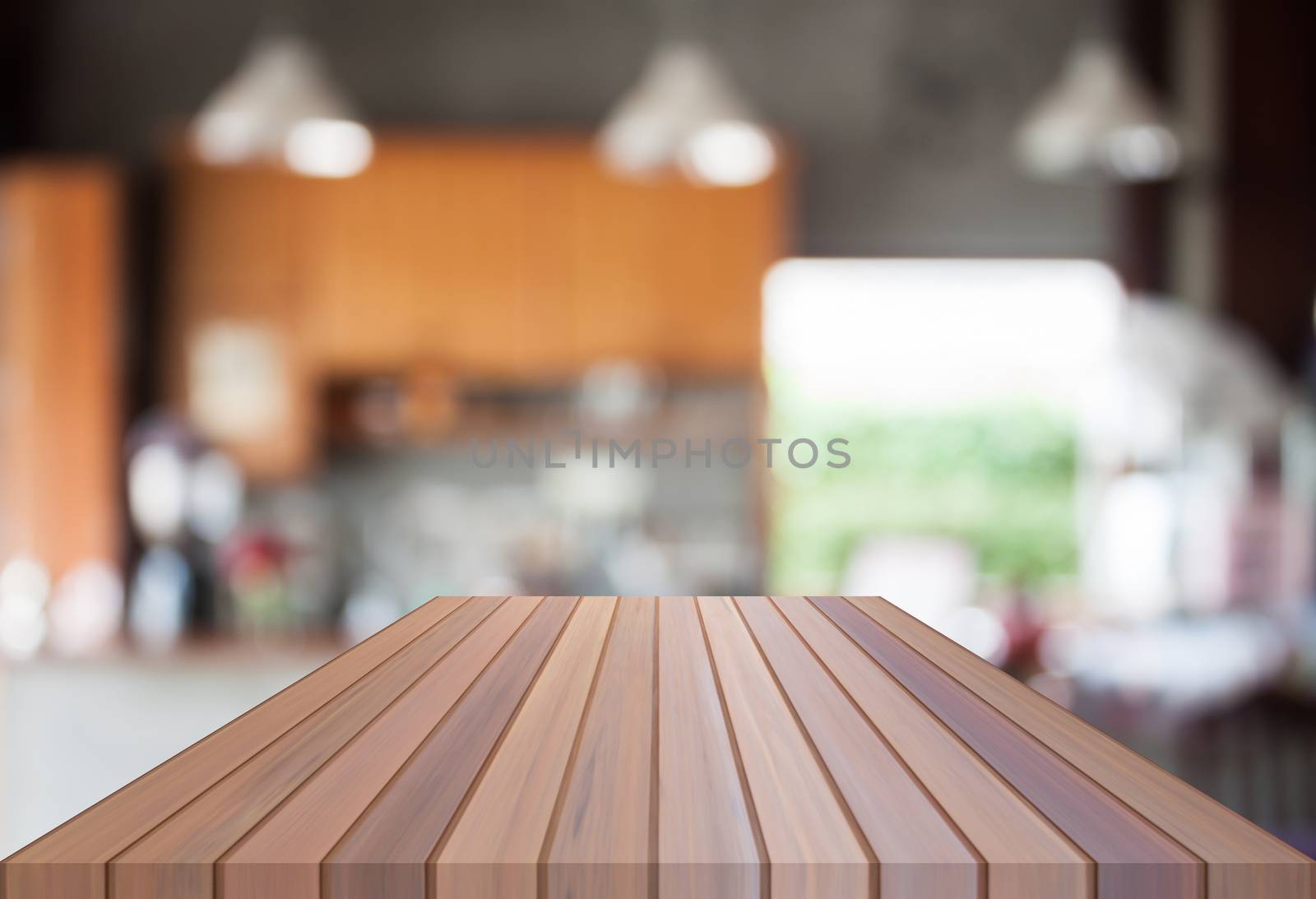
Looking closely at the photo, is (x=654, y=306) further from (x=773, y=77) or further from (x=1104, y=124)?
(x=1104, y=124)

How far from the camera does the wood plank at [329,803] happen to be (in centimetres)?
20

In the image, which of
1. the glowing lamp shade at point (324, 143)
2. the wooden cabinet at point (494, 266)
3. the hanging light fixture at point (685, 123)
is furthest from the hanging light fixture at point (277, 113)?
the wooden cabinet at point (494, 266)

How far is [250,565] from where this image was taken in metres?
2.56

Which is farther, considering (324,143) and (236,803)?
(324,143)

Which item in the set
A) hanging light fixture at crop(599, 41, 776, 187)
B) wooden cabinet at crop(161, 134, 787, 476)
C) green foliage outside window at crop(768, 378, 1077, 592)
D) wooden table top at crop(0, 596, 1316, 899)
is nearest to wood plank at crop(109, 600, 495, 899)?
wooden table top at crop(0, 596, 1316, 899)

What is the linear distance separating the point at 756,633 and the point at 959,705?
66mm

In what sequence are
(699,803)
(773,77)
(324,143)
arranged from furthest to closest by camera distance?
(773,77) < (324,143) < (699,803)

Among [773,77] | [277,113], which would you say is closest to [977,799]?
[277,113]

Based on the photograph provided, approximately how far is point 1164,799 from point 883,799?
6cm

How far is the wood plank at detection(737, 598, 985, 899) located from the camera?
203 millimetres

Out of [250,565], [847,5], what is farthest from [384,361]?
[847,5]

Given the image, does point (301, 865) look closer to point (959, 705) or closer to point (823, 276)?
point (959, 705)

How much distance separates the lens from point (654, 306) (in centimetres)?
411

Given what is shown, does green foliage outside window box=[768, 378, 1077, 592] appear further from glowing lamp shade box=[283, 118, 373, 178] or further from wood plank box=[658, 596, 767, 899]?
wood plank box=[658, 596, 767, 899]
